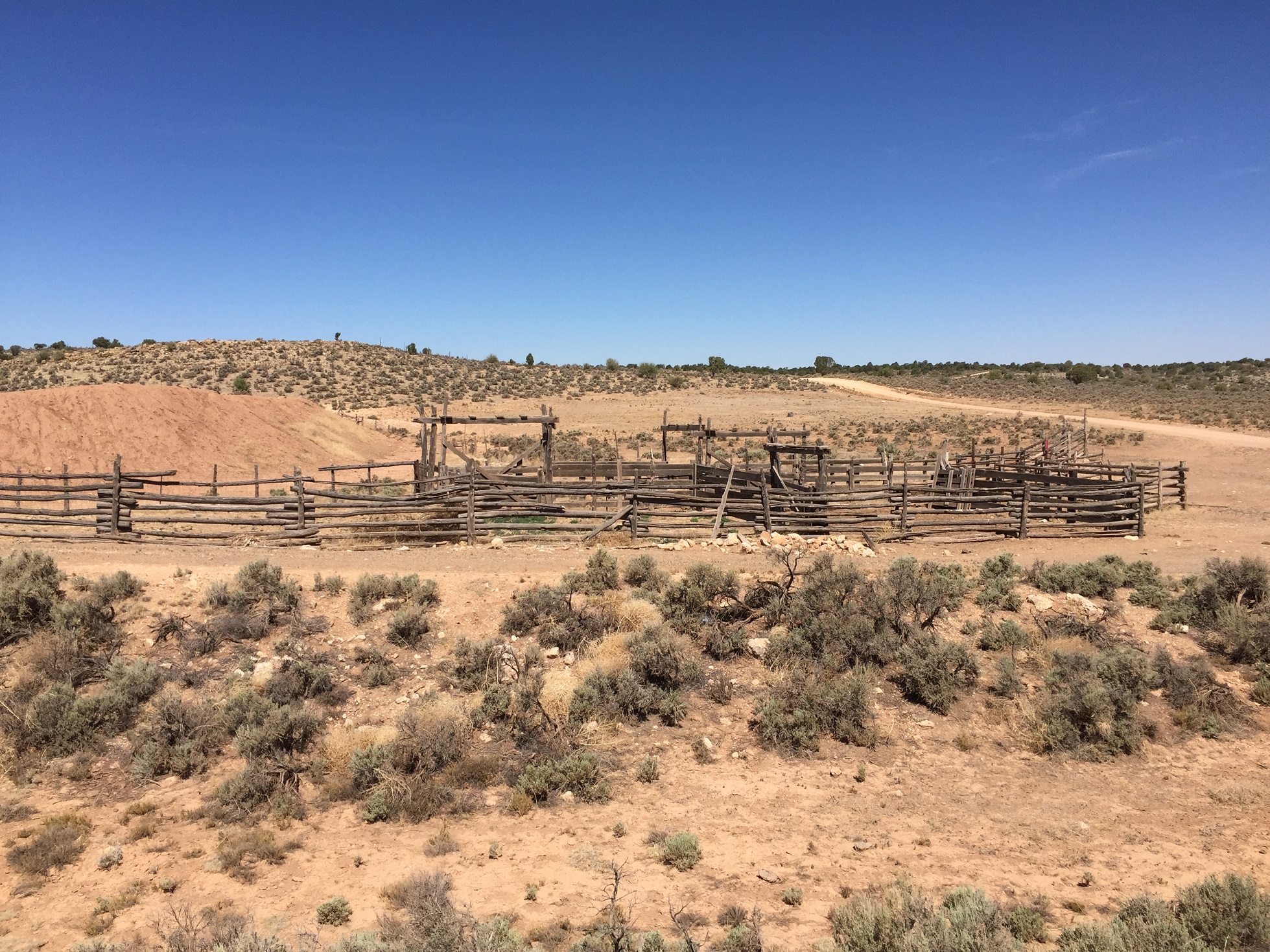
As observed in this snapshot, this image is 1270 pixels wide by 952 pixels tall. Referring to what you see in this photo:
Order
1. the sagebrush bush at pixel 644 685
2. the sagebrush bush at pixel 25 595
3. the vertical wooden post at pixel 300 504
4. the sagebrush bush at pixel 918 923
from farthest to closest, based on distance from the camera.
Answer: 1. the vertical wooden post at pixel 300 504
2. the sagebrush bush at pixel 25 595
3. the sagebrush bush at pixel 644 685
4. the sagebrush bush at pixel 918 923

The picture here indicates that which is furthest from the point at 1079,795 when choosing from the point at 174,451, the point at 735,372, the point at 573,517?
the point at 735,372

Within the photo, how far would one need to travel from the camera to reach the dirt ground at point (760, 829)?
5613 mm

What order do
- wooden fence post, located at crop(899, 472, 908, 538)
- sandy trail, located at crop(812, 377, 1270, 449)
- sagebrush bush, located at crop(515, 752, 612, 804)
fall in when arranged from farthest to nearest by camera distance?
sandy trail, located at crop(812, 377, 1270, 449), wooden fence post, located at crop(899, 472, 908, 538), sagebrush bush, located at crop(515, 752, 612, 804)

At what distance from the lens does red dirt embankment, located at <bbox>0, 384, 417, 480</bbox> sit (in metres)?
24.0

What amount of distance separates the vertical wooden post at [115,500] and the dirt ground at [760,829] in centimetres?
603

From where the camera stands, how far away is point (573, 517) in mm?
15203

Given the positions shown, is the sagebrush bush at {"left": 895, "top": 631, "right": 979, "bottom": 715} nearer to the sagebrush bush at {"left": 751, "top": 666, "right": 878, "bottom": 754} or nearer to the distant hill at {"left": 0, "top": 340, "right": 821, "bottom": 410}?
the sagebrush bush at {"left": 751, "top": 666, "right": 878, "bottom": 754}

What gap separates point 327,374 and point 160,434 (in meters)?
29.4

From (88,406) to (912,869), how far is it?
30.4 m

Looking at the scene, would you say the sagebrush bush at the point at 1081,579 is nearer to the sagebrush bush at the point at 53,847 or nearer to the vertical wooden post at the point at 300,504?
the sagebrush bush at the point at 53,847

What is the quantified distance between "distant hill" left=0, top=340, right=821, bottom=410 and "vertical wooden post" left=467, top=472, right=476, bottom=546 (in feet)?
109

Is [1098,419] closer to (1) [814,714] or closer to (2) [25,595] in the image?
(1) [814,714]

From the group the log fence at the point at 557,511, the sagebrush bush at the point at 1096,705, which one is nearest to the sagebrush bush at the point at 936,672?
the sagebrush bush at the point at 1096,705

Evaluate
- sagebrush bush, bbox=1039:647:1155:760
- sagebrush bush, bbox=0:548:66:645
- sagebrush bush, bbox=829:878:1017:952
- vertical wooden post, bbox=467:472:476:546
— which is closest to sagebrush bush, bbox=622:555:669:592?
vertical wooden post, bbox=467:472:476:546
